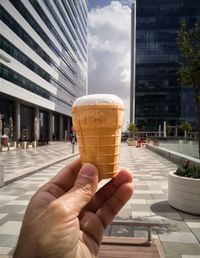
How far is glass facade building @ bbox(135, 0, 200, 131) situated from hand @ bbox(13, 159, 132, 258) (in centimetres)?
9704

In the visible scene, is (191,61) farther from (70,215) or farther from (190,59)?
(70,215)

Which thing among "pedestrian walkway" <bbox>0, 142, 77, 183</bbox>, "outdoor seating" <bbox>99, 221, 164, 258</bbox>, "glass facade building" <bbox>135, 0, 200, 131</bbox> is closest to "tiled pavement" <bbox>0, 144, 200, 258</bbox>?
"outdoor seating" <bbox>99, 221, 164, 258</bbox>

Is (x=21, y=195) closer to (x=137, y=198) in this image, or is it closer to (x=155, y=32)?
(x=137, y=198)

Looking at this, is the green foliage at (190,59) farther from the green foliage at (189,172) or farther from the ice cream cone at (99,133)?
the ice cream cone at (99,133)

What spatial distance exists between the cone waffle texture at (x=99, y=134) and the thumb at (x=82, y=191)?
0.13 meters

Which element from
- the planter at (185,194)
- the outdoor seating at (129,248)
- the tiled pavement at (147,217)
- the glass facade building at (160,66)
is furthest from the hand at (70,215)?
the glass facade building at (160,66)

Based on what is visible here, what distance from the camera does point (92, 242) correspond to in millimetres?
2107

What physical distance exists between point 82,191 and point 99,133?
472mm

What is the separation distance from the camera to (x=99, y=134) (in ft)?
7.30

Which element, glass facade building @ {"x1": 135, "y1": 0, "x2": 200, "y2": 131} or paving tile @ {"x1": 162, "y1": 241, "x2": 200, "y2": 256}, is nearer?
paving tile @ {"x1": 162, "y1": 241, "x2": 200, "y2": 256}

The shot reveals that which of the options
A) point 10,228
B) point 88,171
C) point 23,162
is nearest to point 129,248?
point 88,171

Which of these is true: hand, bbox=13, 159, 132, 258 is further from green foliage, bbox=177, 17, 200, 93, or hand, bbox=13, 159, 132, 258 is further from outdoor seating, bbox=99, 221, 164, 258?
green foliage, bbox=177, 17, 200, 93

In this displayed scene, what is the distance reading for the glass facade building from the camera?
9881cm

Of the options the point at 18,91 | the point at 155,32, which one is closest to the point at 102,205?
the point at 18,91
